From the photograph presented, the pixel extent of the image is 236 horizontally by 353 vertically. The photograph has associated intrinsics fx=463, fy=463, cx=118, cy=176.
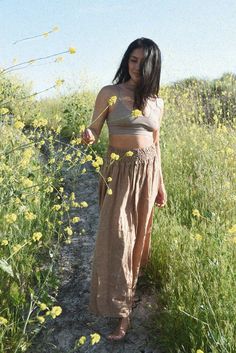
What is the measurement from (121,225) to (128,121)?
56 cm

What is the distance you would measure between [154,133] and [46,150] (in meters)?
3.99

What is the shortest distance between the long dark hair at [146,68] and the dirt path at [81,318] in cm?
121

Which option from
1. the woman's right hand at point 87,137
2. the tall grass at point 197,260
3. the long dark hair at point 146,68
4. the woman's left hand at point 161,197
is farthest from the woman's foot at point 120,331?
the long dark hair at point 146,68

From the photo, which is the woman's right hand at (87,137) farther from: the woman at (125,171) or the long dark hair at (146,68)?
the long dark hair at (146,68)

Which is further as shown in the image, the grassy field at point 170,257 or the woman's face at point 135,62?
the woman's face at point 135,62

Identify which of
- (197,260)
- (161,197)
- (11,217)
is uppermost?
(11,217)

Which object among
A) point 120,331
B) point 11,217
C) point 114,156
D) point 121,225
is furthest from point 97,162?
point 120,331

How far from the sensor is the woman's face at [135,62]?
2.44m

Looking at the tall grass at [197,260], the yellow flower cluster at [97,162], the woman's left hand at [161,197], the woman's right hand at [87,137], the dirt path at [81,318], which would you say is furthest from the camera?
the woman's left hand at [161,197]

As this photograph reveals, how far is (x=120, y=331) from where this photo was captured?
2613 millimetres

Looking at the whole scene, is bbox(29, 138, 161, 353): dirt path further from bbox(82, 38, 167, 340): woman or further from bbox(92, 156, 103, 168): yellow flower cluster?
bbox(92, 156, 103, 168): yellow flower cluster

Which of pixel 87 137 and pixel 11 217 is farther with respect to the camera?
pixel 87 137

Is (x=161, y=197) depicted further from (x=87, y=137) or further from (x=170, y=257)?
(x=87, y=137)

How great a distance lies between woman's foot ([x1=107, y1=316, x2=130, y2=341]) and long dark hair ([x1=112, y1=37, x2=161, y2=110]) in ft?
3.94
